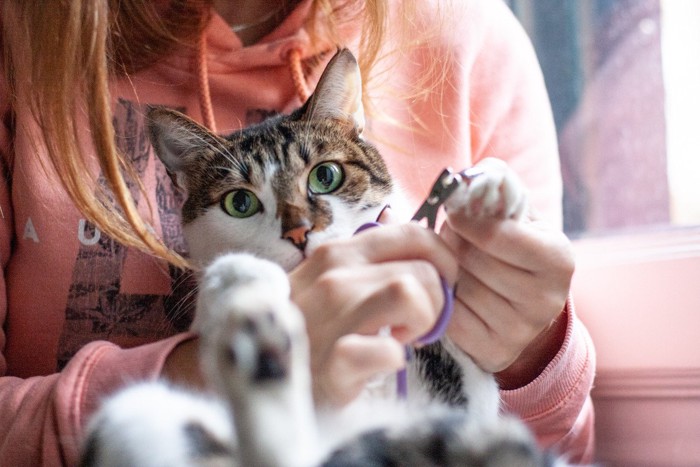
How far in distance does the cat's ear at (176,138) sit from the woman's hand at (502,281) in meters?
0.39

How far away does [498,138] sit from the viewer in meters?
1.12

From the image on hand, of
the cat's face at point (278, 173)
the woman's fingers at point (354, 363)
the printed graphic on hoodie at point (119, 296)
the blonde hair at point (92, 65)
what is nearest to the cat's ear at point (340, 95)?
the cat's face at point (278, 173)

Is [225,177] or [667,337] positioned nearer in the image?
[225,177]

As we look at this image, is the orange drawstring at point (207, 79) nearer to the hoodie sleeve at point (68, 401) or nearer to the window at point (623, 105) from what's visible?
the hoodie sleeve at point (68, 401)

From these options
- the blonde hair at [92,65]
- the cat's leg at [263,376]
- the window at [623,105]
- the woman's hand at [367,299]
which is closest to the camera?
the cat's leg at [263,376]

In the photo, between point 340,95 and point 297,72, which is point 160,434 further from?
point 297,72

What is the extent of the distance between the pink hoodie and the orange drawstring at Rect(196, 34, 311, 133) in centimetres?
2

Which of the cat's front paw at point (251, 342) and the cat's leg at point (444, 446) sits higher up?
the cat's front paw at point (251, 342)

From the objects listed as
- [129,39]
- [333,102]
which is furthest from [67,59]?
[333,102]

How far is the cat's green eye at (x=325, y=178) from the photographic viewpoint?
0.79m

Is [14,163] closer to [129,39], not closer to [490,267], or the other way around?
[129,39]

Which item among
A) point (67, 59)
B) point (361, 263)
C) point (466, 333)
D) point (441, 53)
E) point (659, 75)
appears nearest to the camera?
point (361, 263)

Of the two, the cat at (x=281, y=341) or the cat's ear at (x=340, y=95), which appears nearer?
the cat at (x=281, y=341)

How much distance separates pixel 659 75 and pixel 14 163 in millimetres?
1192
